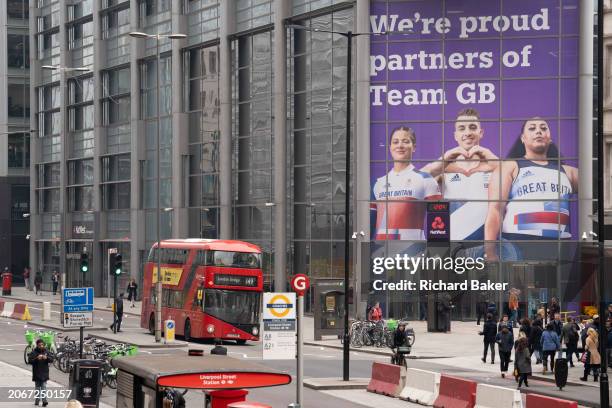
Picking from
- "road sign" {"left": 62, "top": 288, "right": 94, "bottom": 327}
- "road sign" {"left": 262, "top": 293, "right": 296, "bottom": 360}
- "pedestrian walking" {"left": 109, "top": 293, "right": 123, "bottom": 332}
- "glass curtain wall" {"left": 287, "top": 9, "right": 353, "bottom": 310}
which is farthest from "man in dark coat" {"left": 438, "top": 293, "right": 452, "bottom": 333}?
"road sign" {"left": 262, "top": 293, "right": 296, "bottom": 360}

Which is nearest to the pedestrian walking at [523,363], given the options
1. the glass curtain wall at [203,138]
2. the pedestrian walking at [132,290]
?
the glass curtain wall at [203,138]

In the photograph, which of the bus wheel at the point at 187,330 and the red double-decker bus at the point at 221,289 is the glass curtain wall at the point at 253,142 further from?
the red double-decker bus at the point at 221,289

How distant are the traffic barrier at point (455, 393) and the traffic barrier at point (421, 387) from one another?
58cm

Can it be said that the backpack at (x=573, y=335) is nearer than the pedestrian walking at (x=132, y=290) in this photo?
Yes

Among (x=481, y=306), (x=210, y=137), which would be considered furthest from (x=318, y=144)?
(x=481, y=306)

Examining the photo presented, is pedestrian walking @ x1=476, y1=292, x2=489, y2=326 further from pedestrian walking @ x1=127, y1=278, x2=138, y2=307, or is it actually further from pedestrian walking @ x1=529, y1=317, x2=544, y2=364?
pedestrian walking @ x1=127, y1=278, x2=138, y2=307

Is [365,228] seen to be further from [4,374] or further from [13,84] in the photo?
[13,84]

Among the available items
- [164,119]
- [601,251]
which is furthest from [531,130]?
[601,251]

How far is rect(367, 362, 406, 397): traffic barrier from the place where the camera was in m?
35.1

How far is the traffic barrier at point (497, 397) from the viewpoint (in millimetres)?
28078

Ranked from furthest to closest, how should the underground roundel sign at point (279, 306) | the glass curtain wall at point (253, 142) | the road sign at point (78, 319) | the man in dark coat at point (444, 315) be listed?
the glass curtain wall at point (253, 142), the man in dark coat at point (444, 315), the road sign at point (78, 319), the underground roundel sign at point (279, 306)

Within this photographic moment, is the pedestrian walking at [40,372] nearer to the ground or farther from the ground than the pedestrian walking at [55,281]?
farther from the ground

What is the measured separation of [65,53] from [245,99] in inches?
1106

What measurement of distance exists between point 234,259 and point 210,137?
29.4 meters
